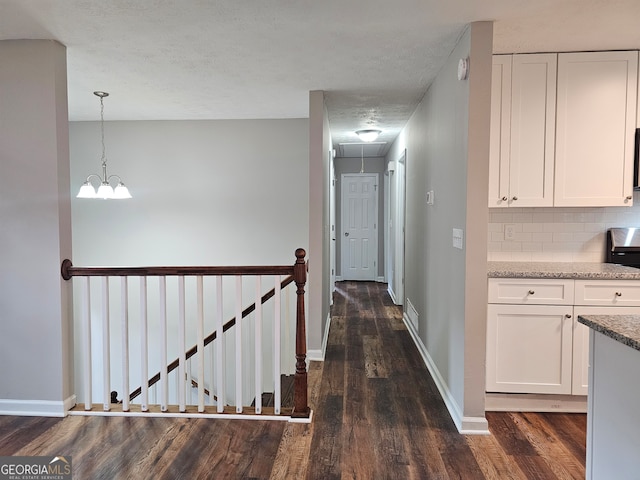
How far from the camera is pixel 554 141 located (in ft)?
8.66

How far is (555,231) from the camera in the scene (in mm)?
2922

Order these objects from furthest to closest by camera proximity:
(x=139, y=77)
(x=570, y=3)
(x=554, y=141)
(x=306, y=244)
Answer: (x=306, y=244), (x=139, y=77), (x=554, y=141), (x=570, y=3)

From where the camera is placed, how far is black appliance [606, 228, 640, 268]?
283cm

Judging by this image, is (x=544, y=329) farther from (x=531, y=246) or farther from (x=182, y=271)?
(x=182, y=271)

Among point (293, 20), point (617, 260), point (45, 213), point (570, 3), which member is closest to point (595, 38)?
point (570, 3)

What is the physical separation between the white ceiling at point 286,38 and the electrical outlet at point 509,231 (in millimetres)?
1167

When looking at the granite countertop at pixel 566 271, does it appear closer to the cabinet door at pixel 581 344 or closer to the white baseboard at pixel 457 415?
the cabinet door at pixel 581 344

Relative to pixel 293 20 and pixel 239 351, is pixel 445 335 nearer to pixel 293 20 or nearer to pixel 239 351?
pixel 239 351

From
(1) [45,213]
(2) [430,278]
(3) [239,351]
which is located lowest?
(3) [239,351]

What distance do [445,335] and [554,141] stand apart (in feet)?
4.79

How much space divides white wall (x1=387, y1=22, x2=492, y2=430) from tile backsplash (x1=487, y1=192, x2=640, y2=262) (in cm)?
45

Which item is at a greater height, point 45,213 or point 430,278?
point 45,213

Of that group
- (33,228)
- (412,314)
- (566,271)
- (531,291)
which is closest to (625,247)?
(566,271)

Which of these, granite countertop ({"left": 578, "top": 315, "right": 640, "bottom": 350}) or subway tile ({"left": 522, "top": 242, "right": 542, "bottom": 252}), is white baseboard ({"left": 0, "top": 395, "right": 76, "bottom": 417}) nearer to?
granite countertop ({"left": 578, "top": 315, "right": 640, "bottom": 350})
